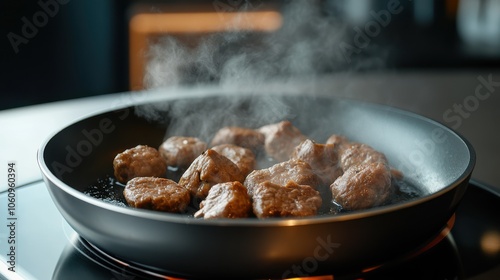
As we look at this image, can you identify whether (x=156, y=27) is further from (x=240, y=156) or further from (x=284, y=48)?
(x=240, y=156)

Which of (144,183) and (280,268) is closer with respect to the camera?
(280,268)

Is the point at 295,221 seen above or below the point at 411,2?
above

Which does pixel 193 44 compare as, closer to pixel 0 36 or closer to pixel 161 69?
pixel 0 36

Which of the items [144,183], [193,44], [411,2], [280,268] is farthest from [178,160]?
[411,2]

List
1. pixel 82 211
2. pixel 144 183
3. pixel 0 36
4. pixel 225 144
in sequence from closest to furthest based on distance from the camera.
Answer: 1. pixel 82 211
2. pixel 144 183
3. pixel 225 144
4. pixel 0 36

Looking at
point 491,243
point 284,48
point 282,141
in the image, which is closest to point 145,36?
point 284,48

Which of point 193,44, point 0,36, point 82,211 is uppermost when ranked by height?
point 82,211
